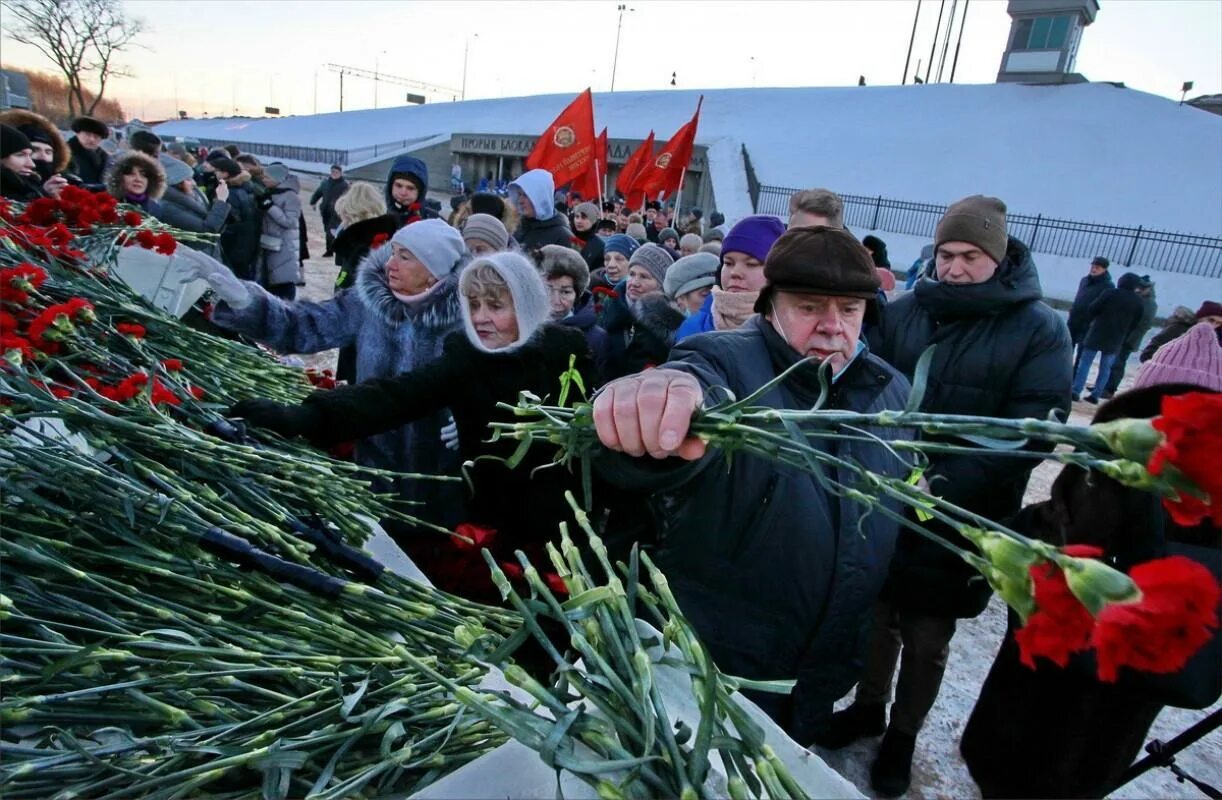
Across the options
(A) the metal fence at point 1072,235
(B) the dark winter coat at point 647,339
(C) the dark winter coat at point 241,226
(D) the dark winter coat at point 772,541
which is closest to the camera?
(D) the dark winter coat at point 772,541

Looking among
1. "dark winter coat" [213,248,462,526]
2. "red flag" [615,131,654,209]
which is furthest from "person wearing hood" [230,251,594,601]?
"red flag" [615,131,654,209]

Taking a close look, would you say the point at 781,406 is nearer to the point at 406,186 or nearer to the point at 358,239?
the point at 358,239

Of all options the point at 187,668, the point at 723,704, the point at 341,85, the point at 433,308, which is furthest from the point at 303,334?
the point at 341,85

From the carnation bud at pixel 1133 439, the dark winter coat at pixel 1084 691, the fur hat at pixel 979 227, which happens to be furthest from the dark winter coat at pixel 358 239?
the carnation bud at pixel 1133 439

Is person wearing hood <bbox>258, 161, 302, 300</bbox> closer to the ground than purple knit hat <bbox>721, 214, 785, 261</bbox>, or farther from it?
closer to the ground

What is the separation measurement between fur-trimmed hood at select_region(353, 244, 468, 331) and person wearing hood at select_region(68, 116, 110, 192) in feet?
18.2

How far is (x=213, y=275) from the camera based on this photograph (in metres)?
2.68

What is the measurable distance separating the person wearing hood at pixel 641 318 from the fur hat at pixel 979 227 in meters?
1.36

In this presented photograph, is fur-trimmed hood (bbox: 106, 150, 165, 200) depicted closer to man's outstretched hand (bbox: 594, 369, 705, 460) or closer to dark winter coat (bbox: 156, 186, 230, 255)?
dark winter coat (bbox: 156, 186, 230, 255)

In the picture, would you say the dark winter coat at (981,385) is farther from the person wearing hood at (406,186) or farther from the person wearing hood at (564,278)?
the person wearing hood at (406,186)

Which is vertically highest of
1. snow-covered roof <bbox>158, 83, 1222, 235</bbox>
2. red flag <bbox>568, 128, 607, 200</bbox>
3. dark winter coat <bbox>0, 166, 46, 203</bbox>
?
snow-covered roof <bbox>158, 83, 1222, 235</bbox>

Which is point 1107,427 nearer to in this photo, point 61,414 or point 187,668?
point 187,668

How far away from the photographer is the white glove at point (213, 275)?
2654mm

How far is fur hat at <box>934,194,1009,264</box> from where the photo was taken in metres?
2.48
